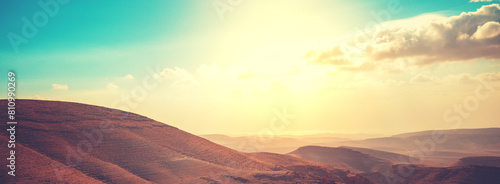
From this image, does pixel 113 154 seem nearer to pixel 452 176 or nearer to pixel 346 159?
pixel 452 176

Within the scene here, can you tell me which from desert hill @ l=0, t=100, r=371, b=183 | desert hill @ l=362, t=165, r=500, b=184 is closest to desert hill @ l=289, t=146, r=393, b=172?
desert hill @ l=362, t=165, r=500, b=184

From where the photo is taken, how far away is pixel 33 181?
22.3 meters

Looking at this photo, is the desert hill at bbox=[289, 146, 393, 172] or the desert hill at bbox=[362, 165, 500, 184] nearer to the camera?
the desert hill at bbox=[362, 165, 500, 184]

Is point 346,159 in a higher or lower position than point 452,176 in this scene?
higher

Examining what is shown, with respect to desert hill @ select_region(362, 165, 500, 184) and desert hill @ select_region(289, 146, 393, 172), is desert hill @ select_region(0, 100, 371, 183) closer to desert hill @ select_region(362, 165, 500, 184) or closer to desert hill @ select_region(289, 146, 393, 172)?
desert hill @ select_region(362, 165, 500, 184)

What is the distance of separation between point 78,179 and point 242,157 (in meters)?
21.3

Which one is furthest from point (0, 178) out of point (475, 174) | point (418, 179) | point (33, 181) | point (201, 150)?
point (475, 174)

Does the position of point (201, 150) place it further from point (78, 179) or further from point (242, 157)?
point (78, 179)

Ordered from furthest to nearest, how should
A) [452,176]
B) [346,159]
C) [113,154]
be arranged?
[346,159] → [452,176] → [113,154]


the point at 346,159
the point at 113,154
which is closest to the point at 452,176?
the point at 346,159

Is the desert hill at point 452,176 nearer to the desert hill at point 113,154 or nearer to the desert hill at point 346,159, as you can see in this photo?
the desert hill at point 346,159

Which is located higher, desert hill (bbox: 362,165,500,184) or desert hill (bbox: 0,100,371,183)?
desert hill (bbox: 0,100,371,183)

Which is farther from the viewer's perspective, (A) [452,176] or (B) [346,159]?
(B) [346,159]

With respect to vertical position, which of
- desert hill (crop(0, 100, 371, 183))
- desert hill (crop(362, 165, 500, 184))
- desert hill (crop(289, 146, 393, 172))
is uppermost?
desert hill (crop(0, 100, 371, 183))
